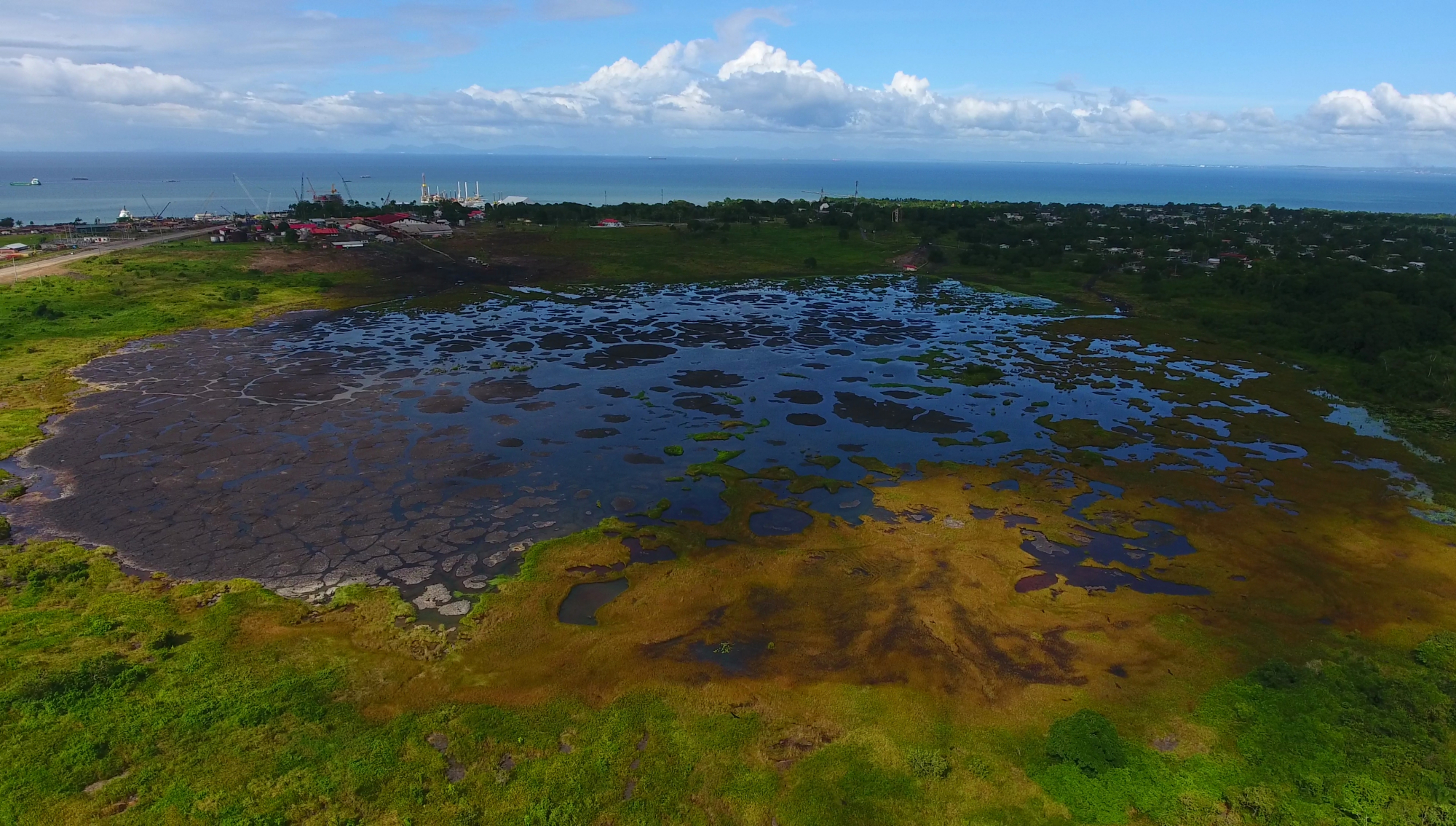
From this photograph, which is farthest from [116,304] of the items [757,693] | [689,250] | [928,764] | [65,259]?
[928,764]

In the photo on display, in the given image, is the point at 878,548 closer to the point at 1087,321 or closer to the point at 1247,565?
the point at 1247,565

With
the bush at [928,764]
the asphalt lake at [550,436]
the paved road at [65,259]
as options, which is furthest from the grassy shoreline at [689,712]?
the paved road at [65,259]

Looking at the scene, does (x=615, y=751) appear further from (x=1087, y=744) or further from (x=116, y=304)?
(x=116, y=304)

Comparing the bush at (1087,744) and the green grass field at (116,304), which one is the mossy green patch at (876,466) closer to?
the bush at (1087,744)

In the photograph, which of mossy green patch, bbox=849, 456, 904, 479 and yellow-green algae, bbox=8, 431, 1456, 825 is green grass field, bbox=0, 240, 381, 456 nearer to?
yellow-green algae, bbox=8, 431, 1456, 825

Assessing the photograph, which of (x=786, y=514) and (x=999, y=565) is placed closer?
(x=999, y=565)

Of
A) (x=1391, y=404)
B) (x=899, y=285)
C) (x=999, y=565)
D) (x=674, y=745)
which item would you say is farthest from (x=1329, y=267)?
(x=674, y=745)
